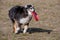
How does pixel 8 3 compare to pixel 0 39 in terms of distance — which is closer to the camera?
pixel 0 39

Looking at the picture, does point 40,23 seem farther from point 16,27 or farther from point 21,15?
point 21,15

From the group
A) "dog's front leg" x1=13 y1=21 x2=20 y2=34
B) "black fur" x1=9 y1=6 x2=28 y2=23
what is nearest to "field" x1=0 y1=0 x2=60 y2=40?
"dog's front leg" x1=13 y1=21 x2=20 y2=34

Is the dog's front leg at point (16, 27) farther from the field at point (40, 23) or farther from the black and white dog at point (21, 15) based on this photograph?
the field at point (40, 23)

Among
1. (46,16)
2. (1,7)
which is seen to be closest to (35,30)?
(46,16)

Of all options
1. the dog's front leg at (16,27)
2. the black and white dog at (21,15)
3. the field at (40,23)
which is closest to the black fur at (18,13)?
the black and white dog at (21,15)

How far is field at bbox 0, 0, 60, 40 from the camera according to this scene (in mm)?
9701

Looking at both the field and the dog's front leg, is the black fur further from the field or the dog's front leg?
the field

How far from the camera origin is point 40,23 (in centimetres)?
1137

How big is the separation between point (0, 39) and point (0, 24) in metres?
1.69

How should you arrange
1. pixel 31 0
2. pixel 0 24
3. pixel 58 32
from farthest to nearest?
pixel 31 0, pixel 0 24, pixel 58 32

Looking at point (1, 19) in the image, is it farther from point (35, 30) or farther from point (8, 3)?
point (8, 3)

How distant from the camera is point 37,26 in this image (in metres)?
11.0

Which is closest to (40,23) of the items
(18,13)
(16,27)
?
(16,27)

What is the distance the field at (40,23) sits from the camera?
31.8 feet
